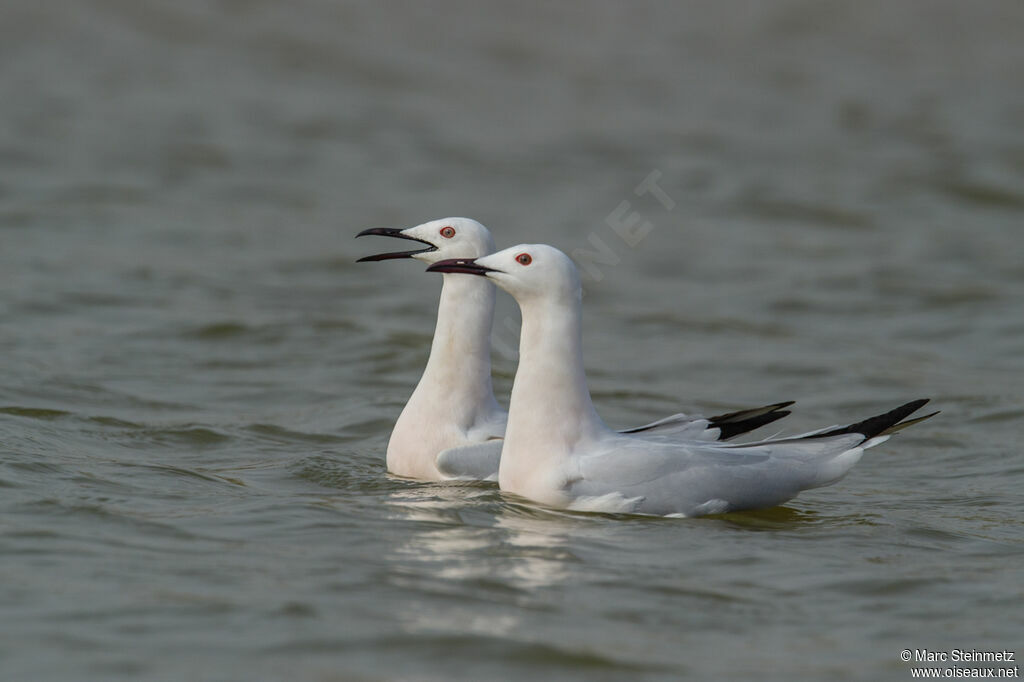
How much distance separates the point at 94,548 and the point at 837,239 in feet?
43.1

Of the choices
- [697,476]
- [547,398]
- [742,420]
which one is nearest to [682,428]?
[742,420]

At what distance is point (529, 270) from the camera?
7.60 m

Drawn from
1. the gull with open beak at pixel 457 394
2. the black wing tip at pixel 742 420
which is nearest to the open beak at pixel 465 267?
the gull with open beak at pixel 457 394

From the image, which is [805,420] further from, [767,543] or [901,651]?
[901,651]

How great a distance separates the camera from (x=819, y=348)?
1388cm

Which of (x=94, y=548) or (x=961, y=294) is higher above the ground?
(x=961, y=294)

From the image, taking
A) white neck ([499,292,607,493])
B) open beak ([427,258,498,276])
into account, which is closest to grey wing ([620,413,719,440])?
white neck ([499,292,607,493])

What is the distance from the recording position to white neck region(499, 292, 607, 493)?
766cm

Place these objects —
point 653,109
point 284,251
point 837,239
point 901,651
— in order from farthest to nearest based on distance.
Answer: point 653,109 → point 837,239 → point 284,251 → point 901,651

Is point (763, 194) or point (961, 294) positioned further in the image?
point (763, 194)

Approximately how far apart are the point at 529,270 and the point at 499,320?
287 inches

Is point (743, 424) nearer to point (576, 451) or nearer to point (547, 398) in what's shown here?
point (576, 451)

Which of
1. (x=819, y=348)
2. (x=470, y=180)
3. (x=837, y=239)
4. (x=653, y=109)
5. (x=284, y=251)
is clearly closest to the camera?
(x=819, y=348)

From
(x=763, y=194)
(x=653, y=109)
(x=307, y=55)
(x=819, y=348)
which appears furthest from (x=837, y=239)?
(x=307, y=55)
